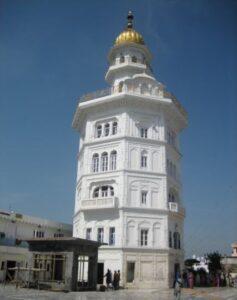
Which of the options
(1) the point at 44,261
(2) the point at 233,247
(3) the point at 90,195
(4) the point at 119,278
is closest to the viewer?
(1) the point at 44,261

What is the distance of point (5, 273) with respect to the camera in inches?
1314

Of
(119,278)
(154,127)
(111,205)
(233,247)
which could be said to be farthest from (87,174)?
(233,247)

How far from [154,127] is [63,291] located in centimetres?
1753

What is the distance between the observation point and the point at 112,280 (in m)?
29.8

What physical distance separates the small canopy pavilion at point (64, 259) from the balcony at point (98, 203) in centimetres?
649

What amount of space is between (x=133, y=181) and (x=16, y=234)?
14112mm

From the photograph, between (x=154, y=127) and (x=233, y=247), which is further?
(x=233, y=247)

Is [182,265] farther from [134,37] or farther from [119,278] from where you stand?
[134,37]

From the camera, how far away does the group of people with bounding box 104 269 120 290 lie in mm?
27812

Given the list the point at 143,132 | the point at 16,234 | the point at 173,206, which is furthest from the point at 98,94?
the point at 16,234

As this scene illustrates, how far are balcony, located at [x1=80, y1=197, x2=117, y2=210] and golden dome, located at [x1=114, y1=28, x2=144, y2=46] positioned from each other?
17521mm

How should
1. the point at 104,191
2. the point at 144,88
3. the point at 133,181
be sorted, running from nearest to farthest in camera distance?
1. the point at 133,181
2. the point at 104,191
3. the point at 144,88

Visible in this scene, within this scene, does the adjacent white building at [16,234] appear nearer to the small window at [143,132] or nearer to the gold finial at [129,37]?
the small window at [143,132]

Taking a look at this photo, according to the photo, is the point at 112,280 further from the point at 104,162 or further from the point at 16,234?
the point at 16,234
